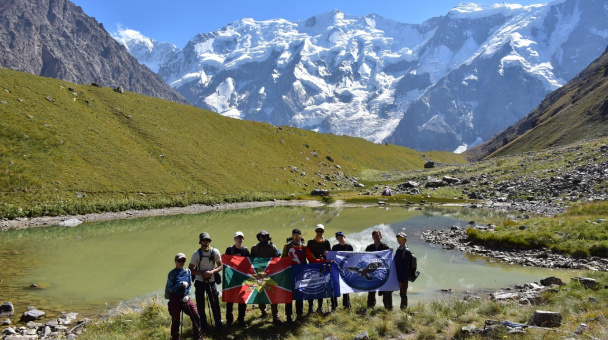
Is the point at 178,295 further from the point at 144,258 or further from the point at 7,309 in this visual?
the point at 144,258

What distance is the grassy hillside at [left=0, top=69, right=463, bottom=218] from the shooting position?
148 ft

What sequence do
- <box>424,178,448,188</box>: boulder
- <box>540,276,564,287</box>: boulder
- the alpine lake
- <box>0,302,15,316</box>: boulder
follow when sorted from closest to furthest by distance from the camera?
<box>0,302,15,316</box>: boulder → <box>540,276,564,287</box>: boulder → the alpine lake → <box>424,178,448,188</box>: boulder

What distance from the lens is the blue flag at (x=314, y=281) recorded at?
12.9 m

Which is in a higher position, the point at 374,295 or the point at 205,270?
the point at 205,270

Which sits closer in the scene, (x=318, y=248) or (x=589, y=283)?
(x=589, y=283)

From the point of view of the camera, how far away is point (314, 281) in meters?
13.1

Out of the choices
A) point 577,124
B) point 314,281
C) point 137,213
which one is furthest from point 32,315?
point 577,124

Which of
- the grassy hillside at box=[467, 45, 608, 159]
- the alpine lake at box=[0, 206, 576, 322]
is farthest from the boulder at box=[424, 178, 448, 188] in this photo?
the grassy hillside at box=[467, 45, 608, 159]

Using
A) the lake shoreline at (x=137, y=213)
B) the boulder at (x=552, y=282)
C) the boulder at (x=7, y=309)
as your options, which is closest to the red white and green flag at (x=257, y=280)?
the boulder at (x=7, y=309)

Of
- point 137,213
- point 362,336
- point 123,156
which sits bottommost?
point 362,336

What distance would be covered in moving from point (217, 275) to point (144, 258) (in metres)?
15.9

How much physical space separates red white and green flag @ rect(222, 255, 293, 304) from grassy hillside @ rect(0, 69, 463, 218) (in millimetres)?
36922

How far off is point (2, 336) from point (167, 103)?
90.3 metres

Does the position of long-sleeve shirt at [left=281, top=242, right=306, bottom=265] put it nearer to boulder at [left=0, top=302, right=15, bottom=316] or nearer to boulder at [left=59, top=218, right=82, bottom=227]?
boulder at [left=0, top=302, right=15, bottom=316]
